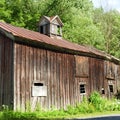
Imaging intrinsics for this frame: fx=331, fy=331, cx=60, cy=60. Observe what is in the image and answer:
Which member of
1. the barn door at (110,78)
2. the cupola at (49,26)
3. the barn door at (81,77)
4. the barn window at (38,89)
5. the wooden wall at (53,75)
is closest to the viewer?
Answer: the wooden wall at (53,75)

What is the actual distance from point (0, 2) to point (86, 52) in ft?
62.5

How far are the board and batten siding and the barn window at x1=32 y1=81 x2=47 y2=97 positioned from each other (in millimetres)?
222

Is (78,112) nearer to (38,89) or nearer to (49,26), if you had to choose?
(38,89)

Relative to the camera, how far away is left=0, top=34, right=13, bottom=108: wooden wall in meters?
22.7

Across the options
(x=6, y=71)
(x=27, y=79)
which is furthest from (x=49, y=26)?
(x=6, y=71)

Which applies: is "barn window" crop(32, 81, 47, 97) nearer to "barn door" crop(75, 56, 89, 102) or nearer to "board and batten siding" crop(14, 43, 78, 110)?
"board and batten siding" crop(14, 43, 78, 110)

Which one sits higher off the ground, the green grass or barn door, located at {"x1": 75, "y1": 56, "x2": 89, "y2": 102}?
barn door, located at {"x1": 75, "y1": 56, "x2": 89, "y2": 102}

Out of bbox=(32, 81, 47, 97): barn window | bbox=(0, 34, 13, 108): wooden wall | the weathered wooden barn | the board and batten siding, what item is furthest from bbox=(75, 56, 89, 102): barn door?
bbox=(0, 34, 13, 108): wooden wall

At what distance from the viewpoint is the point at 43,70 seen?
2503cm

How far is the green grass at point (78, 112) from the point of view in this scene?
2064 centimetres

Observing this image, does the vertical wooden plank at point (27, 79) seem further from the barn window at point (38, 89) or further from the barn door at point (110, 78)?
the barn door at point (110, 78)

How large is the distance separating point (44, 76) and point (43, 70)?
465 millimetres

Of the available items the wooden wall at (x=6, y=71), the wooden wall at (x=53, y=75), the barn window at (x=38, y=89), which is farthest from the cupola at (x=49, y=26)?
the wooden wall at (x=6, y=71)

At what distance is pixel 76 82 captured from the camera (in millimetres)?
28688
